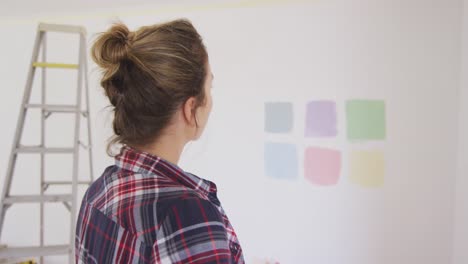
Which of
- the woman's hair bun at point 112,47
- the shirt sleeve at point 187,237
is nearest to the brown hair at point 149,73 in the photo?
the woman's hair bun at point 112,47

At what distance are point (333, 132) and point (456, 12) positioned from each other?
2.43 ft

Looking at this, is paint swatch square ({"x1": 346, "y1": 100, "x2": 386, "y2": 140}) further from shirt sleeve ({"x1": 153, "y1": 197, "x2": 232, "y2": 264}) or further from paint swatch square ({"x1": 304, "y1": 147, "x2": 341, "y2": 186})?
shirt sleeve ({"x1": 153, "y1": 197, "x2": 232, "y2": 264})

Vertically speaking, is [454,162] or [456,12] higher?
[456,12]

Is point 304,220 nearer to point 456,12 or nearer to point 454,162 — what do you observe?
point 454,162

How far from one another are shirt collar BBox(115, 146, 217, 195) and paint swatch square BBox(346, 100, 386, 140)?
1.19m

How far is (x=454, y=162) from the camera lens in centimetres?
155

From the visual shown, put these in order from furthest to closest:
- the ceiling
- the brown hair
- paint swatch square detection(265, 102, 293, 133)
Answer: the ceiling
paint swatch square detection(265, 102, 293, 133)
the brown hair

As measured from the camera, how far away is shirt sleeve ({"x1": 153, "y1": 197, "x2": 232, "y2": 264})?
590 mm

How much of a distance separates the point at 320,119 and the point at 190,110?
114cm

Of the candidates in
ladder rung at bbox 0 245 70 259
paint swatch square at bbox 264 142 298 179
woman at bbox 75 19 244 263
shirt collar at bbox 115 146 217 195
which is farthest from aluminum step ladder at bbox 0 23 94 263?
shirt collar at bbox 115 146 217 195

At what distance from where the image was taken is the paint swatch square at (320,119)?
172 cm

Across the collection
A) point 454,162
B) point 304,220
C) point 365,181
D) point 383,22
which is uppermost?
point 383,22

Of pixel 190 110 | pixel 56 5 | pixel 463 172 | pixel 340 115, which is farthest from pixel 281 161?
pixel 56 5

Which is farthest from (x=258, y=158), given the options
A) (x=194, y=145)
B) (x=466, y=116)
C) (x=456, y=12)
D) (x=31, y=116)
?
(x=31, y=116)
